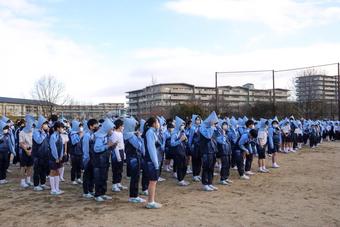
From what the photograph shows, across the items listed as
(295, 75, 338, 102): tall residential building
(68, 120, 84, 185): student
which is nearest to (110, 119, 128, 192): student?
(68, 120, 84, 185): student

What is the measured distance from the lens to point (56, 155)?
8945mm

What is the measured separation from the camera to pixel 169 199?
8.59 metres

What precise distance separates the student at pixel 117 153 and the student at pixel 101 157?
0.26m

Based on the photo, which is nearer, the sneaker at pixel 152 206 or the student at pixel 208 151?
the sneaker at pixel 152 206

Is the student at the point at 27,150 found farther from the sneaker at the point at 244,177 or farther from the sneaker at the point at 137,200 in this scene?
the sneaker at the point at 244,177

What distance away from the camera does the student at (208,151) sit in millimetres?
9570

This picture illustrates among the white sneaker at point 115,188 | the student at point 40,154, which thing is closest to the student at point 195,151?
the white sneaker at point 115,188

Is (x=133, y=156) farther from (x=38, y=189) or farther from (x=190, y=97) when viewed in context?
(x=190, y=97)

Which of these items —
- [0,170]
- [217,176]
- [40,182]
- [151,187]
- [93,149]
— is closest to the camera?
[151,187]

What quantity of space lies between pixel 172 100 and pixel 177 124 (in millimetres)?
39329

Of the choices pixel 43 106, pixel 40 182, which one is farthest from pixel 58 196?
pixel 43 106

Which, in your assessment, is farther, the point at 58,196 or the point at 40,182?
the point at 40,182

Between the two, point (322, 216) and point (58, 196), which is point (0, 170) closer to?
point (58, 196)

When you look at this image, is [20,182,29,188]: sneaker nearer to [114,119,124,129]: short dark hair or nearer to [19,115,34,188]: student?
[19,115,34,188]: student
